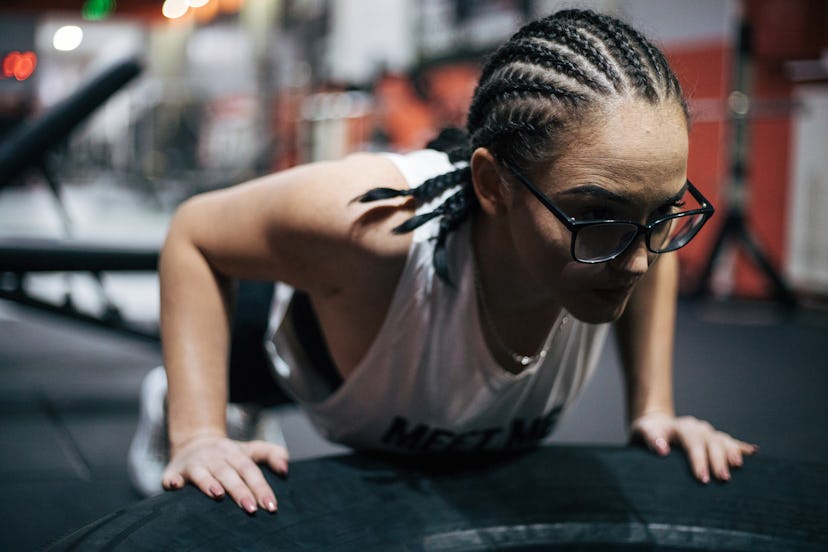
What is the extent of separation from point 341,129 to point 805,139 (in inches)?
139

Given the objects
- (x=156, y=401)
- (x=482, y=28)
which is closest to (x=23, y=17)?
(x=156, y=401)

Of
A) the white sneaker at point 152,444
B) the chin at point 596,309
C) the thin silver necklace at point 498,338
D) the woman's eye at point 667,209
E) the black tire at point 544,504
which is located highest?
the woman's eye at point 667,209

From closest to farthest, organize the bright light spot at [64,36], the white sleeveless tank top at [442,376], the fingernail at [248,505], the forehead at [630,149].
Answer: the forehead at [630,149]
the fingernail at [248,505]
the white sleeveless tank top at [442,376]
the bright light spot at [64,36]

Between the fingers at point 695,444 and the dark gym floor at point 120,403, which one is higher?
the fingers at point 695,444

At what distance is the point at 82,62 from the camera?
7004 mm

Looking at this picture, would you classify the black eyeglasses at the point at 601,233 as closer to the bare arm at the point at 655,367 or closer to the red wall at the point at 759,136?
the bare arm at the point at 655,367

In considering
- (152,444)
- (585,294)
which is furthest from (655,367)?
(152,444)

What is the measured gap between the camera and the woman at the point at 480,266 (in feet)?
2.38

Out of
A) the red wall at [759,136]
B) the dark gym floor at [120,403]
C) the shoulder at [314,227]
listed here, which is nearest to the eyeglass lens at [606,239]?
the shoulder at [314,227]

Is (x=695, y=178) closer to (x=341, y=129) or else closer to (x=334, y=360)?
(x=341, y=129)

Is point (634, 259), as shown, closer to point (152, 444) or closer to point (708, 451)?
point (708, 451)

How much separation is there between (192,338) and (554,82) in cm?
53

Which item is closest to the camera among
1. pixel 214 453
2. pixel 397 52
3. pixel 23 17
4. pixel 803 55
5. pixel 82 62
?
pixel 214 453

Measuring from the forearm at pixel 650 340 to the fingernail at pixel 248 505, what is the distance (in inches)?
22.5
